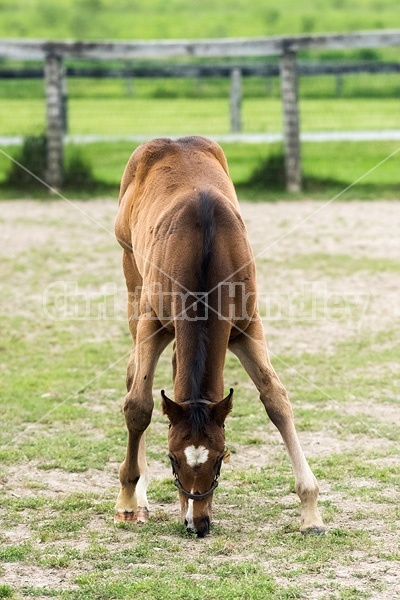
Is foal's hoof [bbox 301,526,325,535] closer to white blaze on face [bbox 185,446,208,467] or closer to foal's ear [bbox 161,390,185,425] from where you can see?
white blaze on face [bbox 185,446,208,467]

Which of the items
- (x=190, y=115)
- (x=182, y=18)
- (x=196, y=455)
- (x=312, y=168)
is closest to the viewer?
(x=196, y=455)

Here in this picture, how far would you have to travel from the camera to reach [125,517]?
4824 mm

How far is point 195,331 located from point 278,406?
676 millimetres

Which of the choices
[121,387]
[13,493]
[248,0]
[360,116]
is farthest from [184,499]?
[248,0]

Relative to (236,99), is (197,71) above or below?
above

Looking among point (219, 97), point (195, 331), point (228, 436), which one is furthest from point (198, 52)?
point (195, 331)

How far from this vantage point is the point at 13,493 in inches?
204

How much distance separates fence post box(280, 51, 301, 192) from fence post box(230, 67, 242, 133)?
3685 mm

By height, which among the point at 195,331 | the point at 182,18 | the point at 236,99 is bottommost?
the point at 195,331

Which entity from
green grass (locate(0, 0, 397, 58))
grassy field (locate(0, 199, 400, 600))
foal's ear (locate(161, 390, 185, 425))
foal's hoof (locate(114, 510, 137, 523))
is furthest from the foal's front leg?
green grass (locate(0, 0, 397, 58))

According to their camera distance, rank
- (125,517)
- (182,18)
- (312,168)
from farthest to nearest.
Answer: (182,18), (312,168), (125,517)

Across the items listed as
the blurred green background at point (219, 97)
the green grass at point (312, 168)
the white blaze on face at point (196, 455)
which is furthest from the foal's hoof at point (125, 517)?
the blurred green background at point (219, 97)

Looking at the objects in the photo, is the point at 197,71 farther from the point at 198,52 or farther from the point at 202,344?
the point at 202,344

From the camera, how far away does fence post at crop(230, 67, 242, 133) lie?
55.2 ft
